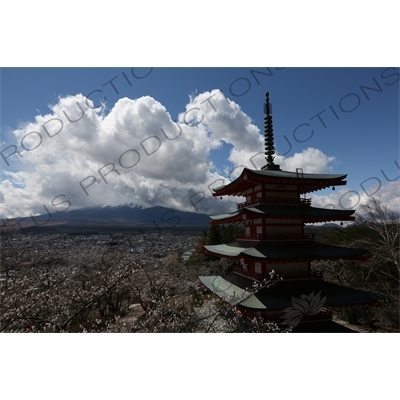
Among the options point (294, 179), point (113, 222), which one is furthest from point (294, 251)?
point (113, 222)

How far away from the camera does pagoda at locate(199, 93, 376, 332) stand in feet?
22.0

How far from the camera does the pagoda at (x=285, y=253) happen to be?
671 centimetres

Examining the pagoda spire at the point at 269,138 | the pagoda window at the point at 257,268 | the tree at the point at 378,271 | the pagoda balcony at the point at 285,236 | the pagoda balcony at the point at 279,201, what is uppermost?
the pagoda spire at the point at 269,138

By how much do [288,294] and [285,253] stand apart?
119cm

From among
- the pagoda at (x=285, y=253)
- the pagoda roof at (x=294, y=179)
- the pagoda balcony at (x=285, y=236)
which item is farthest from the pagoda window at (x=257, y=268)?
the pagoda roof at (x=294, y=179)

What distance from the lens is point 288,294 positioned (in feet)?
22.3

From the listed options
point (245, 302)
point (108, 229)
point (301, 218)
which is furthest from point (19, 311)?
point (108, 229)

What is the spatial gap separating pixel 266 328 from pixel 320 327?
2.00 metres

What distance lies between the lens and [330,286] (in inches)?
286

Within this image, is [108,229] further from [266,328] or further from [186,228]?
[266,328]

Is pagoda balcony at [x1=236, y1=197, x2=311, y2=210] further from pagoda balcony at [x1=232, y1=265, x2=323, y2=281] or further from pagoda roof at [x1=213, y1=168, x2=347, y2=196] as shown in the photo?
pagoda balcony at [x1=232, y1=265, x2=323, y2=281]

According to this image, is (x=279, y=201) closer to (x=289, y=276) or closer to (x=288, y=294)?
(x=289, y=276)

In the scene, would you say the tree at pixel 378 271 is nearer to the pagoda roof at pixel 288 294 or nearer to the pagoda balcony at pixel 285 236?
the pagoda roof at pixel 288 294

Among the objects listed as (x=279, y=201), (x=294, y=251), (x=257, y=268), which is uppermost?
(x=279, y=201)
